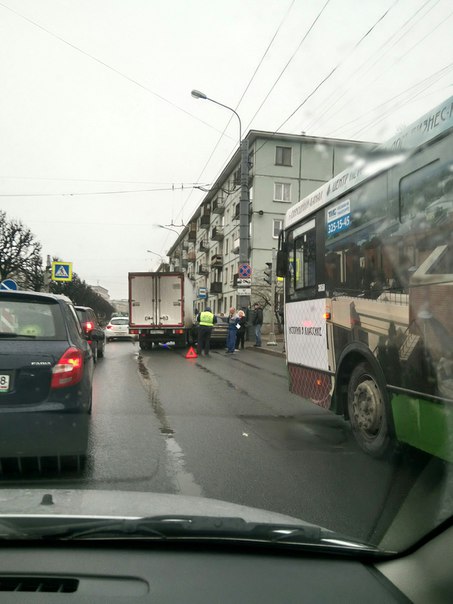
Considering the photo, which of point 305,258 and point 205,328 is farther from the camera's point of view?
point 205,328

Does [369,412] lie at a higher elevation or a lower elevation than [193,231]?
lower

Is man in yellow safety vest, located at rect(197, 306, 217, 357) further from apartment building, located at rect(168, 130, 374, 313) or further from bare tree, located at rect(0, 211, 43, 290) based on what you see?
bare tree, located at rect(0, 211, 43, 290)

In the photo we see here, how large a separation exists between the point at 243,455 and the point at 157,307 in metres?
17.8

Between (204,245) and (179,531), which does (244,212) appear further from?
(204,245)

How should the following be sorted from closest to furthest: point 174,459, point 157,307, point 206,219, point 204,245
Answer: point 174,459, point 157,307, point 206,219, point 204,245

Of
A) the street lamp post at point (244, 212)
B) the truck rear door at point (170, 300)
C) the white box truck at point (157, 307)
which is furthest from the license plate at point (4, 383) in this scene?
the street lamp post at point (244, 212)

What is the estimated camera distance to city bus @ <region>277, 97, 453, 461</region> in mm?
3898

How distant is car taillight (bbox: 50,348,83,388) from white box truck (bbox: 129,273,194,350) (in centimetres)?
1785

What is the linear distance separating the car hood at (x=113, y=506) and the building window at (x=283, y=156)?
95.8ft

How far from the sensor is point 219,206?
49969mm

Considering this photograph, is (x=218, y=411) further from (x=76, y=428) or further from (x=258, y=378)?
(x=258, y=378)

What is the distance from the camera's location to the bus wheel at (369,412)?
4.96 metres

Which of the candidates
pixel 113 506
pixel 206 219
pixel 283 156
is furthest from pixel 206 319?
pixel 206 219

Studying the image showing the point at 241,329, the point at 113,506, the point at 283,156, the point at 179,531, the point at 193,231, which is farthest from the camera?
the point at 193,231
